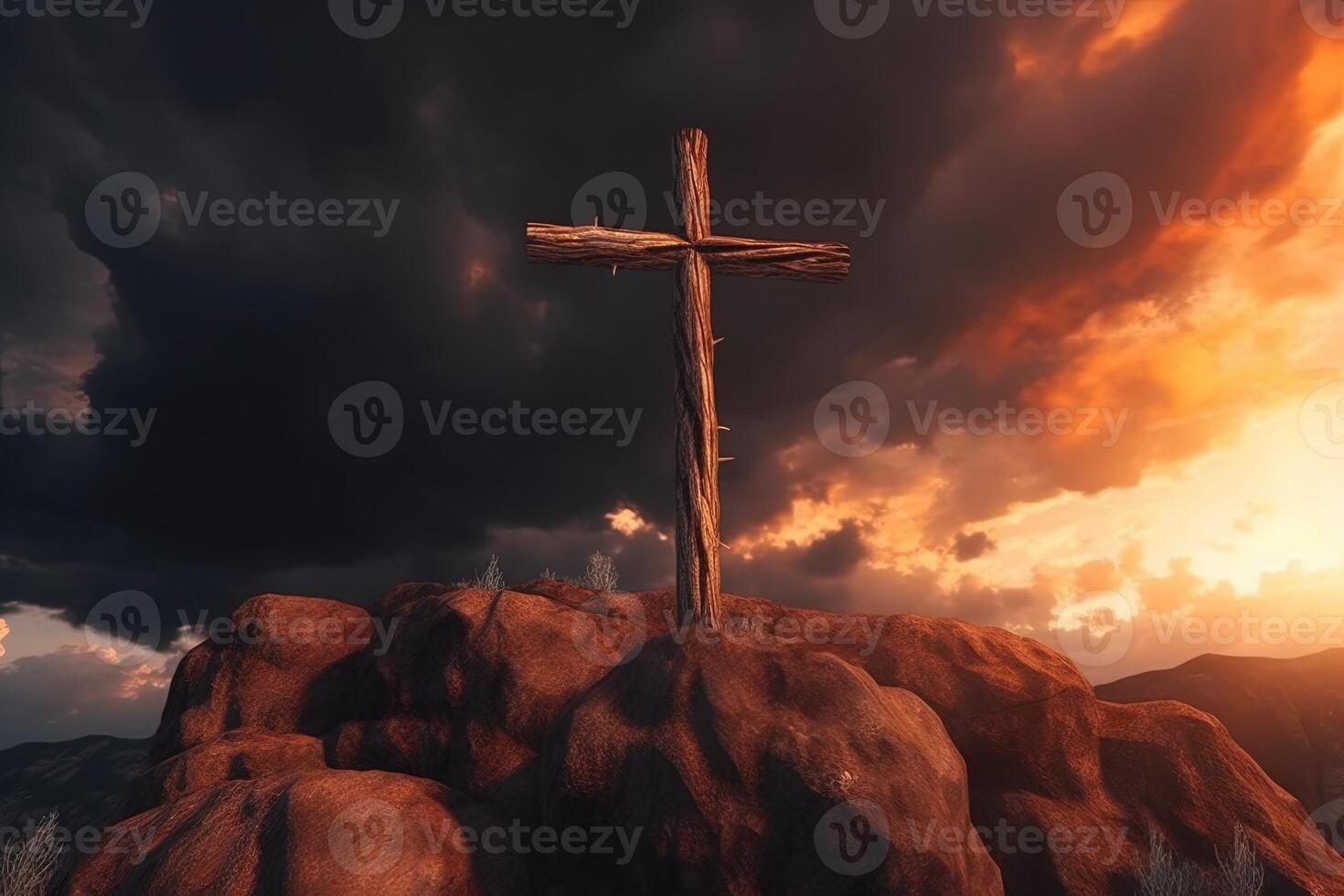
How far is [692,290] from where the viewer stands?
11.0 metres

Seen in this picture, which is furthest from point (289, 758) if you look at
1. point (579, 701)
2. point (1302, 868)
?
point (1302, 868)

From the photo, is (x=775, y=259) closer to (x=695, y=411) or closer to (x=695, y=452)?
(x=695, y=411)

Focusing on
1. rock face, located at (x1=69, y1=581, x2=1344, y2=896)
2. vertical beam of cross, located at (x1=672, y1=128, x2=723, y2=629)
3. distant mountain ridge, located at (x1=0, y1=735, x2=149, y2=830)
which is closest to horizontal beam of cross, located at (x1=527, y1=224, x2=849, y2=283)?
vertical beam of cross, located at (x1=672, y1=128, x2=723, y2=629)

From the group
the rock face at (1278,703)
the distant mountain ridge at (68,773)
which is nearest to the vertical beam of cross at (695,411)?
the rock face at (1278,703)

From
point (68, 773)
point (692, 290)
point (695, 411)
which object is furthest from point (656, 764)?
point (68, 773)

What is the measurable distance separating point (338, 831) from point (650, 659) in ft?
11.2

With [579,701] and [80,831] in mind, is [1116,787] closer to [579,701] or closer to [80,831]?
[579,701]

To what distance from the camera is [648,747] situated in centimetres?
779

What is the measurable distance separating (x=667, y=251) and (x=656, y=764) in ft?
21.9

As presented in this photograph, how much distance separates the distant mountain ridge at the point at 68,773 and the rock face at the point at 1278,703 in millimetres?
125781

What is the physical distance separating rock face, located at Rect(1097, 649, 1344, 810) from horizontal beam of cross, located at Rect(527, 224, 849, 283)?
109 ft

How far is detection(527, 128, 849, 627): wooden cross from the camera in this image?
10.4 meters

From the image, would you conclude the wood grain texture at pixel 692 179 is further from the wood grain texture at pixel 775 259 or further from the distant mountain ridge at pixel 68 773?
the distant mountain ridge at pixel 68 773

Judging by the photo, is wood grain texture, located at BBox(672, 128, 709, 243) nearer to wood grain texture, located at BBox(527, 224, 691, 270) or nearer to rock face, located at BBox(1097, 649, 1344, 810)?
wood grain texture, located at BBox(527, 224, 691, 270)
